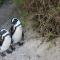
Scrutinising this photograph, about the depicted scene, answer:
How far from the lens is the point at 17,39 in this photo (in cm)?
486

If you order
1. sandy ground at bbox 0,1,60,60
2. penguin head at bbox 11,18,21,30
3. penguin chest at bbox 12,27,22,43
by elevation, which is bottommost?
sandy ground at bbox 0,1,60,60

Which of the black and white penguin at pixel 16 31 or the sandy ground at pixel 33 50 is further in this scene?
the black and white penguin at pixel 16 31

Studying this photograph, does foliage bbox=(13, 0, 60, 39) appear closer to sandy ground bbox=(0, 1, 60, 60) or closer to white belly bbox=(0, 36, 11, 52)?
sandy ground bbox=(0, 1, 60, 60)

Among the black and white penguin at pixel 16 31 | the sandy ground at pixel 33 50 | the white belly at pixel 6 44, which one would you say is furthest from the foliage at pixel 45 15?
the white belly at pixel 6 44

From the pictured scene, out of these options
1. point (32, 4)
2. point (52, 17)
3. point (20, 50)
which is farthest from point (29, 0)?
point (20, 50)

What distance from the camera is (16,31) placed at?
4809mm

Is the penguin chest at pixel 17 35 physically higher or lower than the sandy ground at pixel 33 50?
higher

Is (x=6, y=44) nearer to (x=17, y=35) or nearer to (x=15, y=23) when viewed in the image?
(x=17, y=35)

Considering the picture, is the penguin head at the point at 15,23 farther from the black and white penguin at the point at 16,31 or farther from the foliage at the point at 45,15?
the foliage at the point at 45,15

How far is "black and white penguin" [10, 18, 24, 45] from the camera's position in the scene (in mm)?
4801

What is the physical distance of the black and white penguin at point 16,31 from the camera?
15.8 feet

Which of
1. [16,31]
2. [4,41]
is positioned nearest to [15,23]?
[16,31]

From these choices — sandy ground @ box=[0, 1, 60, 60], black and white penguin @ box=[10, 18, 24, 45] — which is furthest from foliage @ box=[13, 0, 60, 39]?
black and white penguin @ box=[10, 18, 24, 45]

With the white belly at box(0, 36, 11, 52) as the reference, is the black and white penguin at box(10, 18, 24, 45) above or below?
above
